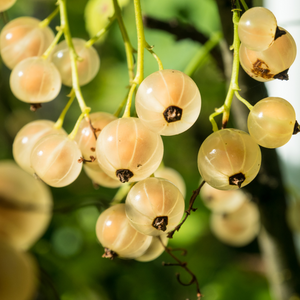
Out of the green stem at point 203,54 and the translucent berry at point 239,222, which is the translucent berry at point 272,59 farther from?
the translucent berry at point 239,222

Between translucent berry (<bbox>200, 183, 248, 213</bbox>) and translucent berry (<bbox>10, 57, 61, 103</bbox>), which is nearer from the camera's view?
translucent berry (<bbox>10, 57, 61, 103</bbox>)

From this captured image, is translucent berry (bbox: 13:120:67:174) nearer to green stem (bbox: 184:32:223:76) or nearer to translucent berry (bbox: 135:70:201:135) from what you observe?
translucent berry (bbox: 135:70:201:135)

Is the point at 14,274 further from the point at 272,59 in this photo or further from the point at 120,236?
the point at 272,59

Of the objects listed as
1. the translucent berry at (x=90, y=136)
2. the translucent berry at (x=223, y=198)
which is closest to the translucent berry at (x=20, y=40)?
the translucent berry at (x=90, y=136)

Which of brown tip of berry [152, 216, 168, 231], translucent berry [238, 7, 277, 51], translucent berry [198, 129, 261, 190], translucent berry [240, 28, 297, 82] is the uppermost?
translucent berry [238, 7, 277, 51]

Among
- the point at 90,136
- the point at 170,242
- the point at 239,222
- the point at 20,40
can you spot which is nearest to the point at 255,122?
the point at 90,136

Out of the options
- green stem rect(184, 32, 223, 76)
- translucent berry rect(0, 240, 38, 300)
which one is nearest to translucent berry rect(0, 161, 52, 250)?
translucent berry rect(0, 240, 38, 300)
